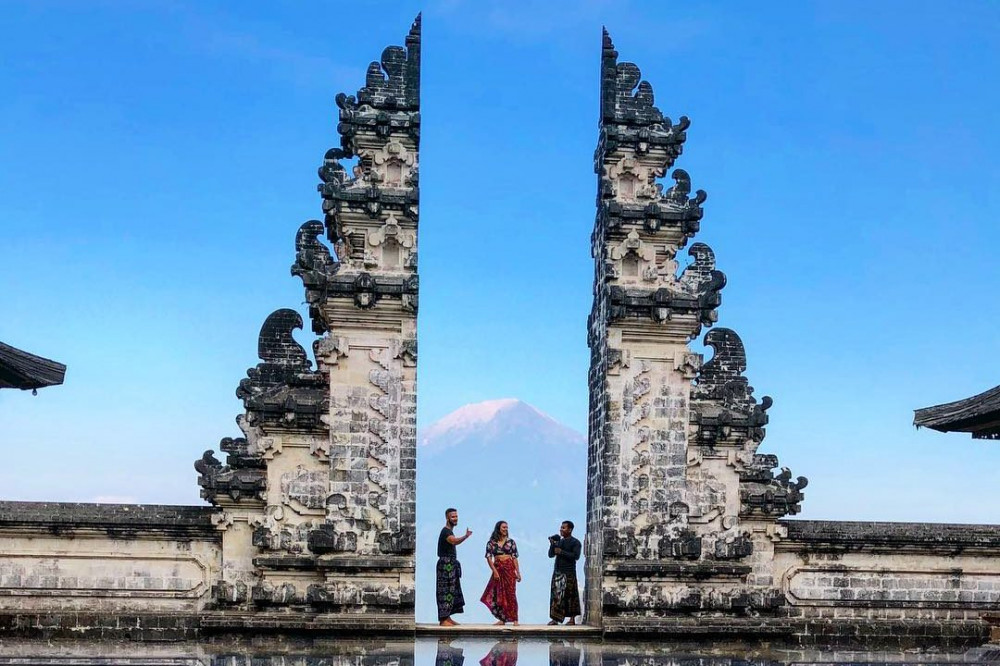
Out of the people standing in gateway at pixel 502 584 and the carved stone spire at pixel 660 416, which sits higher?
the carved stone spire at pixel 660 416

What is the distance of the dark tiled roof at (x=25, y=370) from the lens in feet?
58.3

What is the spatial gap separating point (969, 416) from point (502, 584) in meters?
6.98

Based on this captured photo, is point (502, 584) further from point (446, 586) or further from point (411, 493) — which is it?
point (411, 493)

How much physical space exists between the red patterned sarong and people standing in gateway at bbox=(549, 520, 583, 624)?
74 centimetres

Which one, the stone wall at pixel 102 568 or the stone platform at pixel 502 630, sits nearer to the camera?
the stone wall at pixel 102 568

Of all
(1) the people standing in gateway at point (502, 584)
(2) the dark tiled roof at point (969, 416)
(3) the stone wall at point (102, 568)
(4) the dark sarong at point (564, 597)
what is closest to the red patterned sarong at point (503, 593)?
(1) the people standing in gateway at point (502, 584)

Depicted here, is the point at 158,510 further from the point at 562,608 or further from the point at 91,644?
the point at 562,608

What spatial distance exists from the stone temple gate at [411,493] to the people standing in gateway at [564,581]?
380mm

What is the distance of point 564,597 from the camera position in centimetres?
2130

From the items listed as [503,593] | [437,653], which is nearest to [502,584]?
[503,593]

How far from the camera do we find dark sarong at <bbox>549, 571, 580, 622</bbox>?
837 inches

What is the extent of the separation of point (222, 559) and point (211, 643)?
4.37 ft

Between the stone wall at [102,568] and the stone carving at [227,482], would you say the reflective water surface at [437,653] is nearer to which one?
the stone wall at [102,568]

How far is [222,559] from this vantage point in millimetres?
20438
